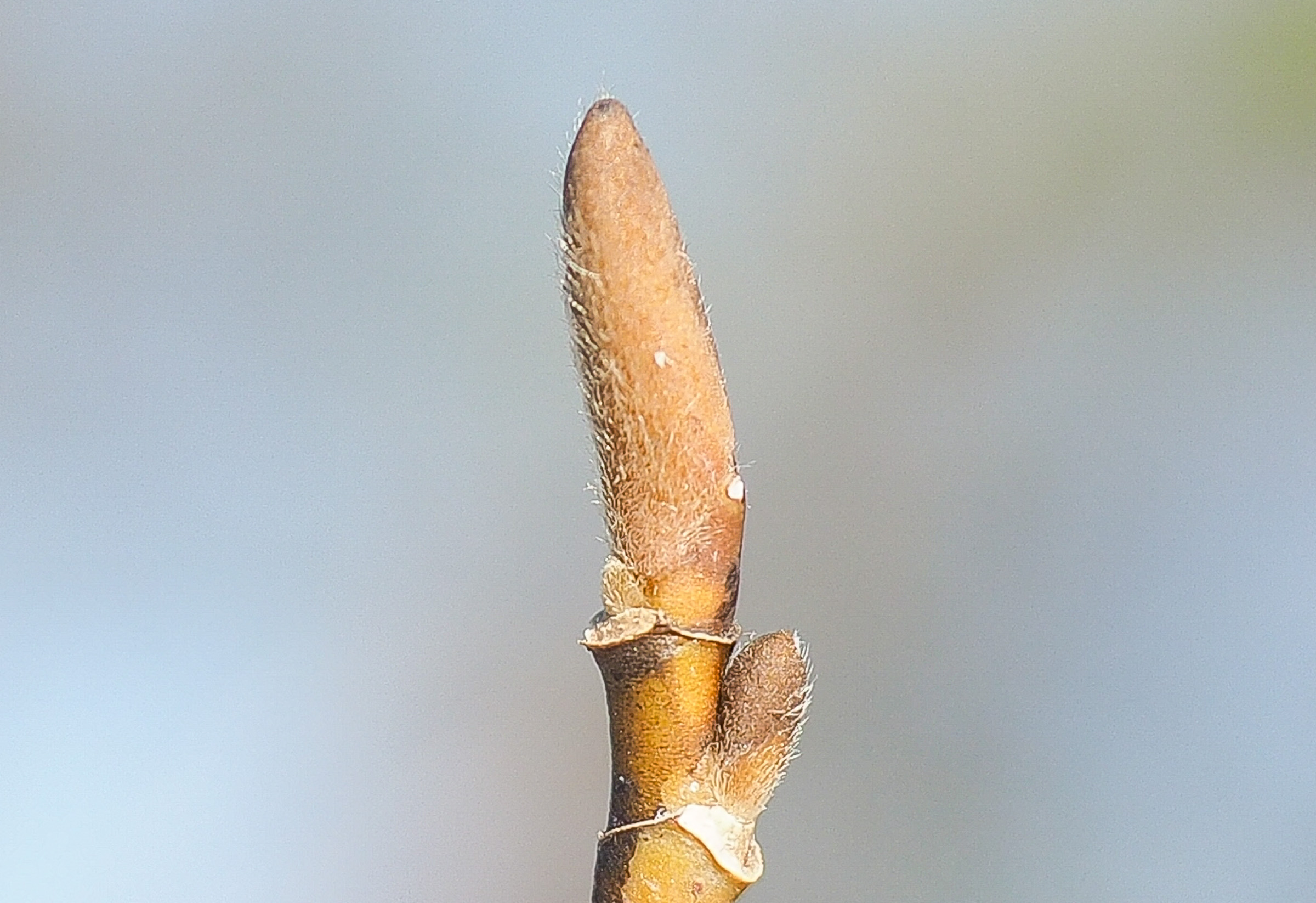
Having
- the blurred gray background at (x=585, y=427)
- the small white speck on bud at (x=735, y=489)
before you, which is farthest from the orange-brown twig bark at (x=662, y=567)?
the blurred gray background at (x=585, y=427)

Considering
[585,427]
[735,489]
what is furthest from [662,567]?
[585,427]

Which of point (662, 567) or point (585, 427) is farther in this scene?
point (585, 427)

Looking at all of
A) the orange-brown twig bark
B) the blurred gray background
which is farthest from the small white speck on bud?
the blurred gray background

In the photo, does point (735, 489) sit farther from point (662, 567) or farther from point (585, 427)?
point (585, 427)

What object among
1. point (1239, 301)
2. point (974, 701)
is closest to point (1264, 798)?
point (974, 701)

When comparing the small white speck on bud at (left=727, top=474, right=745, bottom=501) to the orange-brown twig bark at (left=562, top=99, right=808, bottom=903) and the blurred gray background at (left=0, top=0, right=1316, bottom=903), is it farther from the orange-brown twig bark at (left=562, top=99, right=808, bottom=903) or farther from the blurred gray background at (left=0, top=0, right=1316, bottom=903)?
the blurred gray background at (left=0, top=0, right=1316, bottom=903)
